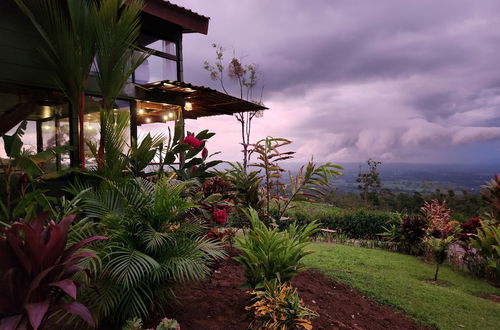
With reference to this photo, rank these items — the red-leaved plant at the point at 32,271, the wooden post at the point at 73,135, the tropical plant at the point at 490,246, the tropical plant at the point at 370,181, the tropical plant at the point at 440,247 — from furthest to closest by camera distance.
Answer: the tropical plant at the point at 370,181 < the wooden post at the point at 73,135 < the tropical plant at the point at 490,246 < the tropical plant at the point at 440,247 < the red-leaved plant at the point at 32,271

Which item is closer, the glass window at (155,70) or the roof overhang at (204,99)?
the roof overhang at (204,99)

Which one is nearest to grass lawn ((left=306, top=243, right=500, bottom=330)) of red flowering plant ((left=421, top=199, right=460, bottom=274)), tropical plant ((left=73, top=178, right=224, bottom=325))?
red flowering plant ((left=421, top=199, right=460, bottom=274))

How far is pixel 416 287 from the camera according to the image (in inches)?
187

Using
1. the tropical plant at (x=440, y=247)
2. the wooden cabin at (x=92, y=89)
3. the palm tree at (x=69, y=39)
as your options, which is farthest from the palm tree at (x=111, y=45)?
the tropical plant at (x=440, y=247)

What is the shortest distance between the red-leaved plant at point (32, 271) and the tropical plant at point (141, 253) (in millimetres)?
475

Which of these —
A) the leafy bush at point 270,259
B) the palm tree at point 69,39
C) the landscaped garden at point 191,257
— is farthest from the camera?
the palm tree at point 69,39

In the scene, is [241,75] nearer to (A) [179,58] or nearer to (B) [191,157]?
(A) [179,58]

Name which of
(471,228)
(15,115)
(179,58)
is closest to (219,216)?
(15,115)

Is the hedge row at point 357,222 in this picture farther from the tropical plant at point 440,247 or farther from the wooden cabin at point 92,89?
the wooden cabin at point 92,89

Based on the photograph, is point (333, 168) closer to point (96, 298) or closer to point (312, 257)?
point (312, 257)

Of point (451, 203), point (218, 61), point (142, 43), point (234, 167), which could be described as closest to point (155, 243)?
point (234, 167)

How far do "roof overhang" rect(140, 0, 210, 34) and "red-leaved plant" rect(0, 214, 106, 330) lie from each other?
5884 millimetres

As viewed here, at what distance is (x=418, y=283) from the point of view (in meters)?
5.03

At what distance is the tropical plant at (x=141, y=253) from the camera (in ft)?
7.58
